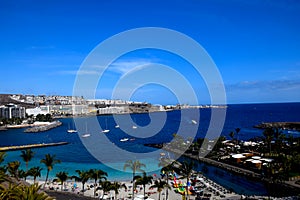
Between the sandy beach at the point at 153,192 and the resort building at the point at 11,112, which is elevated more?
the resort building at the point at 11,112

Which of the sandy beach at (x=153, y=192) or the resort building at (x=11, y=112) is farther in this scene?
the resort building at (x=11, y=112)

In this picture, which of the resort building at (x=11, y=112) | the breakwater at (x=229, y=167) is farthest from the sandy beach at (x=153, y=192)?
the resort building at (x=11, y=112)

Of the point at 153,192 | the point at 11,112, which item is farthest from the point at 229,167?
the point at 11,112

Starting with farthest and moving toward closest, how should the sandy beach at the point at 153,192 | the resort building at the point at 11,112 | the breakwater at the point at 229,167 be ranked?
1. the resort building at the point at 11,112
2. the breakwater at the point at 229,167
3. the sandy beach at the point at 153,192

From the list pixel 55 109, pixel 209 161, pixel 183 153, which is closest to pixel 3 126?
pixel 55 109

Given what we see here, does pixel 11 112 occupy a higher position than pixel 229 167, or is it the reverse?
pixel 11 112

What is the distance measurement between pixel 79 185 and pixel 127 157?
61.7 ft

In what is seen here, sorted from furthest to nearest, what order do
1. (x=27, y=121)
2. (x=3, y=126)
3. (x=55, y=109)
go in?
1. (x=55, y=109)
2. (x=27, y=121)
3. (x=3, y=126)

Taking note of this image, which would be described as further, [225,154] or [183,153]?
[183,153]

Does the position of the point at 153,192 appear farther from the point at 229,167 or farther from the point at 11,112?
the point at 11,112

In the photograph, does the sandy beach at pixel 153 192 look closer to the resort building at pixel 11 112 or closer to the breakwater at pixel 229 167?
the breakwater at pixel 229 167

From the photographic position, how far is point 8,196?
1071 cm

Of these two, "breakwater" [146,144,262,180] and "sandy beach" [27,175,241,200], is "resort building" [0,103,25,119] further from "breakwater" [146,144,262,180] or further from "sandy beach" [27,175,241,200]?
"sandy beach" [27,175,241,200]

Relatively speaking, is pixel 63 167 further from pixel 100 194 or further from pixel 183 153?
pixel 183 153
